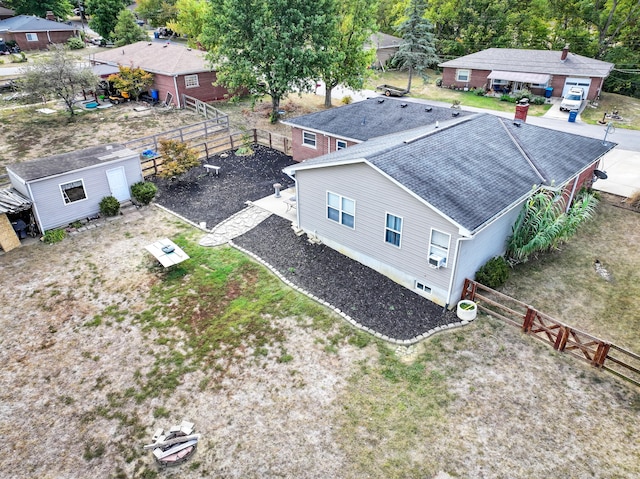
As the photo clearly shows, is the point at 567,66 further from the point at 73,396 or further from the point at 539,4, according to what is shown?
the point at 73,396

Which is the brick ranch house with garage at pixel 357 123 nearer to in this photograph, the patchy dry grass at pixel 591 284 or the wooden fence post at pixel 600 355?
the patchy dry grass at pixel 591 284

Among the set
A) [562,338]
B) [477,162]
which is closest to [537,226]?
[477,162]

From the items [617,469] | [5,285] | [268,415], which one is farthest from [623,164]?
[5,285]

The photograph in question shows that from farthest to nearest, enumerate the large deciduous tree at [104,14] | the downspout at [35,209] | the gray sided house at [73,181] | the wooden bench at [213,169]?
the large deciduous tree at [104,14], the wooden bench at [213,169], the gray sided house at [73,181], the downspout at [35,209]

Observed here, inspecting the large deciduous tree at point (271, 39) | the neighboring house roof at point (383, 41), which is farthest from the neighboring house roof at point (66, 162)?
the neighboring house roof at point (383, 41)

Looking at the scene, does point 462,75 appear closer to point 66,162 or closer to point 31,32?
point 66,162

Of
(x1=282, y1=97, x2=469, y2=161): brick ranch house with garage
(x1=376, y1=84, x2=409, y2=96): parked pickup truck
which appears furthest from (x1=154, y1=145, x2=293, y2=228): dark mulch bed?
(x1=376, y1=84, x2=409, y2=96): parked pickup truck

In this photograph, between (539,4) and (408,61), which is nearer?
(408,61)

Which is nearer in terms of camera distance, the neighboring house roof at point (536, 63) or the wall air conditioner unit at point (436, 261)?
the wall air conditioner unit at point (436, 261)
